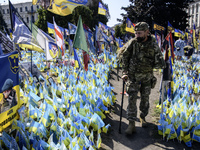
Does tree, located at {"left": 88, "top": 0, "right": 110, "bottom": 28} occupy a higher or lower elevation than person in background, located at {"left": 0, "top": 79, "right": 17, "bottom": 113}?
higher

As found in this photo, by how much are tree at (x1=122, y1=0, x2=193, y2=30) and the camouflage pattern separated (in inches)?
1067

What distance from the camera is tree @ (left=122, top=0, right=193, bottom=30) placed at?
2802cm

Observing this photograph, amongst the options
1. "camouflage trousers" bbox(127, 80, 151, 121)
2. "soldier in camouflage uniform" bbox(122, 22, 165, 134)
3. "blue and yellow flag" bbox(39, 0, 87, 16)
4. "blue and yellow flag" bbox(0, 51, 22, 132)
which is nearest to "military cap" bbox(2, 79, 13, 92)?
"blue and yellow flag" bbox(0, 51, 22, 132)

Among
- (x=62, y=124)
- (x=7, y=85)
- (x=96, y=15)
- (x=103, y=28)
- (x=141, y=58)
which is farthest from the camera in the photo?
(x=96, y=15)

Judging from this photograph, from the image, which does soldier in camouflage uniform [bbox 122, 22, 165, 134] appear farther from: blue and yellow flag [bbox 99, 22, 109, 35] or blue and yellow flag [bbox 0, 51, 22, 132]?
blue and yellow flag [bbox 99, 22, 109, 35]

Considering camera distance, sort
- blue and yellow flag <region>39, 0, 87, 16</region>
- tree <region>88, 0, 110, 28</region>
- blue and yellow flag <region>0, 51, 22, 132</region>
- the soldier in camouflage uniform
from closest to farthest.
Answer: blue and yellow flag <region>0, 51, 22, 132</region>
the soldier in camouflage uniform
blue and yellow flag <region>39, 0, 87, 16</region>
tree <region>88, 0, 110, 28</region>

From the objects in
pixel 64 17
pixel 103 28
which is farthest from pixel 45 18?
pixel 103 28

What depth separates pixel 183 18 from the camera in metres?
29.9

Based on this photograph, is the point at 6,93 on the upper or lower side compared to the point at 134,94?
upper

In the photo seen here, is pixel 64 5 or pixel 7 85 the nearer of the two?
pixel 7 85

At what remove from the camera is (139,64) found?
3.24 meters

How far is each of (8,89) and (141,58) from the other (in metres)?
2.22

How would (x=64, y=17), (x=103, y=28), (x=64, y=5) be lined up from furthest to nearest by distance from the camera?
(x=64, y=17)
(x=103, y=28)
(x=64, y=5)

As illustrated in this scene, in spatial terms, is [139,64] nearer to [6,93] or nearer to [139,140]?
[139,140]
